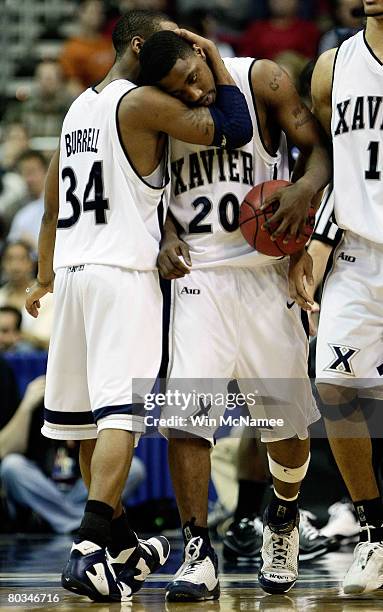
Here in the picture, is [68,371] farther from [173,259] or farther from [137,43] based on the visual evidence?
[137,43]

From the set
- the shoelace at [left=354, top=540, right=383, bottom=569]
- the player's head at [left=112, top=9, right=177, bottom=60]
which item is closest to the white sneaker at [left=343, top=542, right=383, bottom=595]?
the shoelace at [left=354, top=540, right=383, bottom=569]

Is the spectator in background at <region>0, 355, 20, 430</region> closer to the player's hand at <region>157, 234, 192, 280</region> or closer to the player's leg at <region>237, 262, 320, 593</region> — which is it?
the player's leg at <region>237, 262, 320, 593</region>

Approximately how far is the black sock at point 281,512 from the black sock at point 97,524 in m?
0.91

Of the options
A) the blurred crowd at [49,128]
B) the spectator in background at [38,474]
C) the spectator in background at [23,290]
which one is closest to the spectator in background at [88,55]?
the blurred crowd at [49,128]

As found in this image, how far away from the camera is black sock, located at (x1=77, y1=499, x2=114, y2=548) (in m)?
4.76

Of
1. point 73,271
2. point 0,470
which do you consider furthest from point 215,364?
point 0,470

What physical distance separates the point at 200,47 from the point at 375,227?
3.50 ft

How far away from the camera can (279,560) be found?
5.29m

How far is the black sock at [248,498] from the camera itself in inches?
277

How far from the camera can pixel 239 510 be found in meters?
7.09

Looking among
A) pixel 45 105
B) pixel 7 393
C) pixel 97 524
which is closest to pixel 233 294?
pixel 97 524

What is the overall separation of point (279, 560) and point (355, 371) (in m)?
0.90

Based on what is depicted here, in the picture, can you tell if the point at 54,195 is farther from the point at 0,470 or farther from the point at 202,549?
the point at 0,470

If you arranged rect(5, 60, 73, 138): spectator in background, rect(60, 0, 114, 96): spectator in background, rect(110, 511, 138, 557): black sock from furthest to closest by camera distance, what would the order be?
A: rect(60, 0, 114, 96): spectator in background, rect(5, 60, 73, 138): spectator in background, rect(110, 511, 138, 557): black sock
